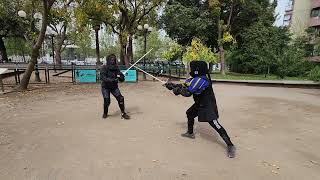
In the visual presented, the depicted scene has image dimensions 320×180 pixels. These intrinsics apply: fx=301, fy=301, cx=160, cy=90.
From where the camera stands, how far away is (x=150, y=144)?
570cm

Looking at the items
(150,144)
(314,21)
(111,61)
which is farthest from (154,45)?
(150,144)

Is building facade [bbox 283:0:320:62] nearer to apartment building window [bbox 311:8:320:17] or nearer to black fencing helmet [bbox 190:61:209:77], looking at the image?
apartment building window [bbox 311:8:320:17]

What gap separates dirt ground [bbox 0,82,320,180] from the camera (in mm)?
4434

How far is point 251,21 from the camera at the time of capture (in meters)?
27.2

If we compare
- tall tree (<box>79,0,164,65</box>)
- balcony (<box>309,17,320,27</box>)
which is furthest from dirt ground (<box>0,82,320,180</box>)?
balcony (<box>309,17,320,27</box>)

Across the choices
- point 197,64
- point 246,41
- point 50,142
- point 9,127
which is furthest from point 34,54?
point 246,41

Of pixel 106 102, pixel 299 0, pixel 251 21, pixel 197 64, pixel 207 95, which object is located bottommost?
pixel 106 102

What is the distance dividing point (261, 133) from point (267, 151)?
1221 millimetres

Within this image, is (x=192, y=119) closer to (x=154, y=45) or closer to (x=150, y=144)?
(x=150, y=144)

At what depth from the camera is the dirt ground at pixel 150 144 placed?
4434mm

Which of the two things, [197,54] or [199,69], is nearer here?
[199,69]

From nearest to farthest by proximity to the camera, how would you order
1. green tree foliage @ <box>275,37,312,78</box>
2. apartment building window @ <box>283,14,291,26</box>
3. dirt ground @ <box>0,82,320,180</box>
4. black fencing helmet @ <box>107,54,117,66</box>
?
dirt ground @ <box>0,82,320,180</box> < black fencing helmet @ <box>107,54,117,66</box> < green tree foliage @ <box>275,37,312,78</box> < apartment building window @ <box>283,14,291,26</box>

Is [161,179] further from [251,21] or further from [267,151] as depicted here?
[251,21]

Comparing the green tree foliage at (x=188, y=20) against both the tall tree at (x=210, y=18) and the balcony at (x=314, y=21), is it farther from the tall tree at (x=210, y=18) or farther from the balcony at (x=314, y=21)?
the balcony at (x=314, y=21)
